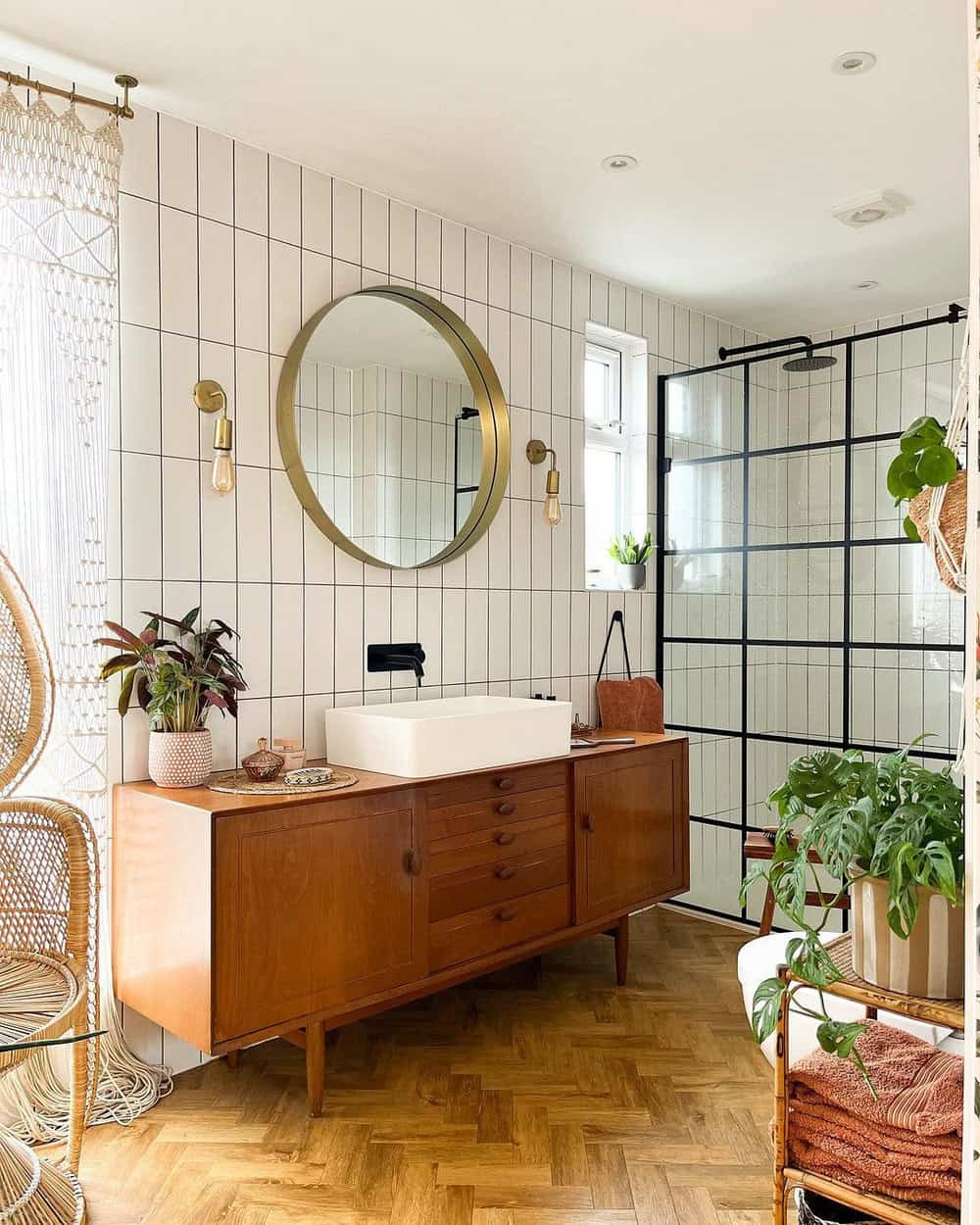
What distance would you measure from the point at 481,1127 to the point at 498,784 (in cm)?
84

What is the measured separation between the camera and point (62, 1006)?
1.83m

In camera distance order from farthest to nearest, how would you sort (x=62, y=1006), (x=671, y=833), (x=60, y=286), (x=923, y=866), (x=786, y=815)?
(x=671, y=833), (x=60, y=286), (x=62, y=1006), (x=786, y=815), (x=923, y=866)

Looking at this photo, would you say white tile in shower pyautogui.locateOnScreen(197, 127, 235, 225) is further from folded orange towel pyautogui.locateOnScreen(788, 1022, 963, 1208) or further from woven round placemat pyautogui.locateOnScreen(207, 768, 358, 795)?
folded orange towel pyautogui.locateOnScreen(788, 1022, 963, 1208)

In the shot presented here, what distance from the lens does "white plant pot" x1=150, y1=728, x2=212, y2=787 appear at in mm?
2377

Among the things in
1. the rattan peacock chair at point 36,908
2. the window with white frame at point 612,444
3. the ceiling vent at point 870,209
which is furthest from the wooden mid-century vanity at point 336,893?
the ceiling vent at point 870,209

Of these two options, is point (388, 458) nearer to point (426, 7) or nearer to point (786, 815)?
point (426, 7)

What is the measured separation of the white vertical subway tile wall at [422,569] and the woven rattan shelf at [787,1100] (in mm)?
1700

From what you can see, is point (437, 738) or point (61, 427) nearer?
point (61, 427)

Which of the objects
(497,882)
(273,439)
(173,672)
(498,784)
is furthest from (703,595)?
(173,672)

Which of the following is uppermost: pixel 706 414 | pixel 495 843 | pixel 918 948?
pixel 706 414

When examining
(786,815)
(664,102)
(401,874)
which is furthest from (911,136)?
(401,874)

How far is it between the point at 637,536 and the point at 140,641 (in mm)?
2221

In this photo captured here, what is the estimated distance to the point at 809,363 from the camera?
11.7ft

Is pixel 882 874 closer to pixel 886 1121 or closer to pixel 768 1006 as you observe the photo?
pixel 768 1006
